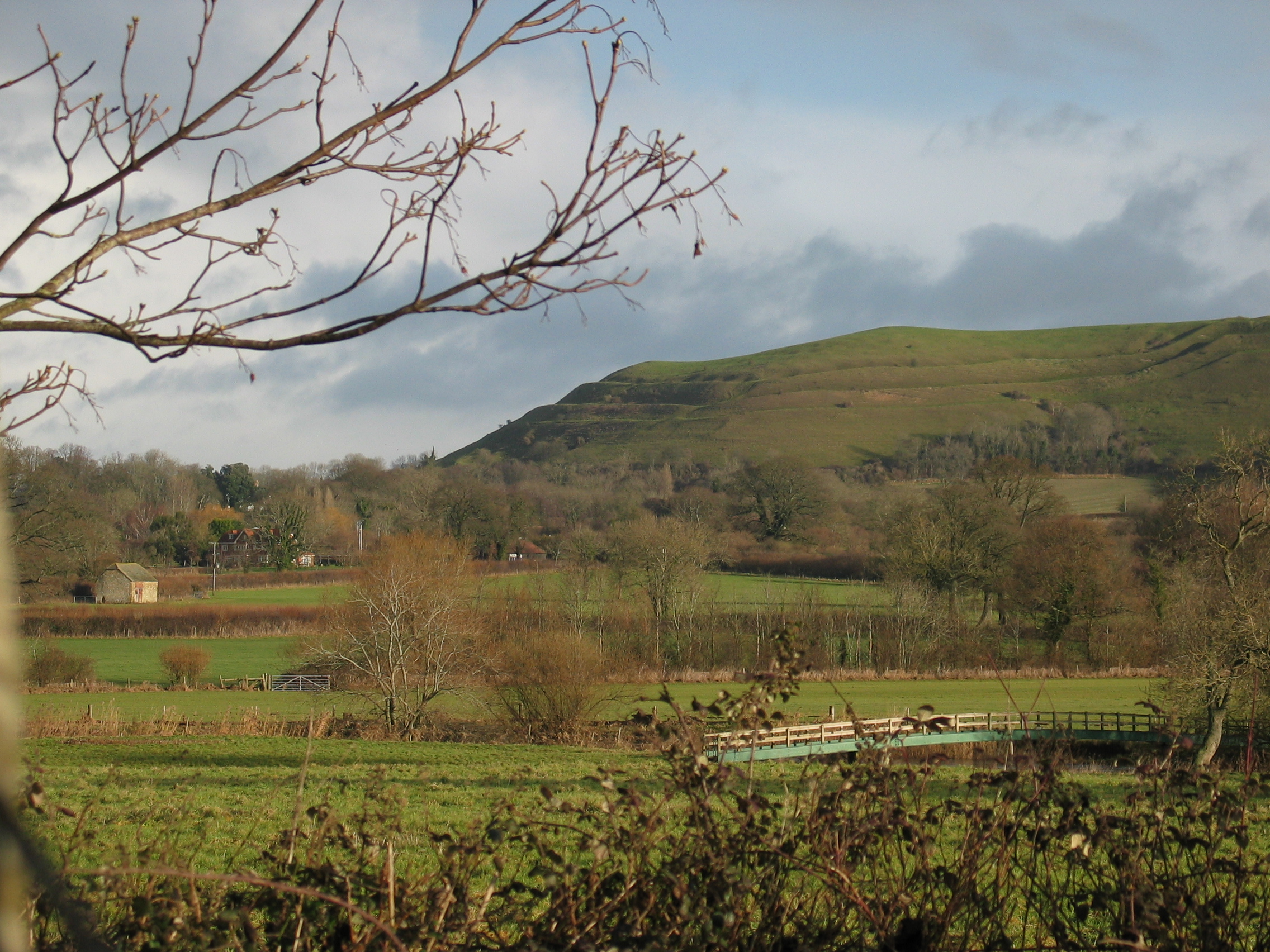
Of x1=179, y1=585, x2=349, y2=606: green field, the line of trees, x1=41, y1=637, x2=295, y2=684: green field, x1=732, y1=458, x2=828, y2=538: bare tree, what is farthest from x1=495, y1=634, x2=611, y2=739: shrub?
x1=732, y1=458, x2=828, y2=538: bare tree

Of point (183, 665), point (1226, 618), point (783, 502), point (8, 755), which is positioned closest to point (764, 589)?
point (783, 502)

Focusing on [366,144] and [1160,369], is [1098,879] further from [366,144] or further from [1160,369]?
[1160,369]

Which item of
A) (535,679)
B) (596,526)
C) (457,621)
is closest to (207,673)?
(457,621)

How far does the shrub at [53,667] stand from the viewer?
39719 millimetres

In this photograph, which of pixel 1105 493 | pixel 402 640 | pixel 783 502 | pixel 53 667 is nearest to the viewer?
pixel 402 640

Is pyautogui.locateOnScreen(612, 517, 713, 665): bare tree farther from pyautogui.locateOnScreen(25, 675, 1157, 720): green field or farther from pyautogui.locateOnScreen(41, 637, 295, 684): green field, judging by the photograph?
pyautogui.locateOnScreen(41, 637, 295, 684): green field

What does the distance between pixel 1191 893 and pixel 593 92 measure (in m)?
3.05

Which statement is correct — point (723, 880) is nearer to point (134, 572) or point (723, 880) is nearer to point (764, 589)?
point (764, 589)

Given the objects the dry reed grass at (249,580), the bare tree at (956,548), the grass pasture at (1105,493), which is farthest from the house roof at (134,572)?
the grass pasture at (1105,493)

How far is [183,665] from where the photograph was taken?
143ft

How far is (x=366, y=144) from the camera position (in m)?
3.03

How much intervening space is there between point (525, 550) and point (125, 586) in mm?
29727

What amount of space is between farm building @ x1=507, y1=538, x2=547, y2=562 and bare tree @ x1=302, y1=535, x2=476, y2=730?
4541cm

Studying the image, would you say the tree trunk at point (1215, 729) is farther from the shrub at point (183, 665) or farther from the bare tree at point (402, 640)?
the shrub at point (183, 665)
